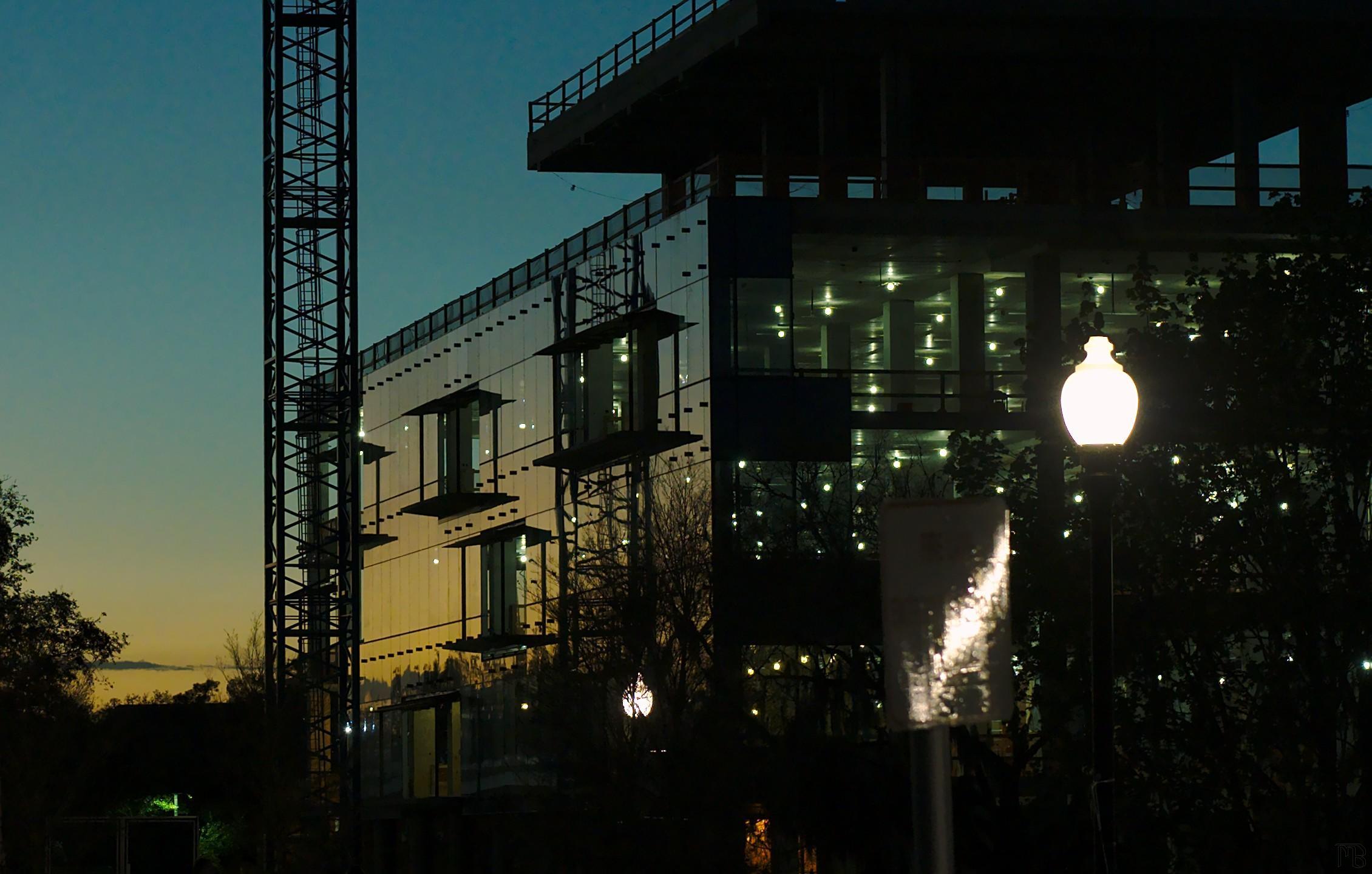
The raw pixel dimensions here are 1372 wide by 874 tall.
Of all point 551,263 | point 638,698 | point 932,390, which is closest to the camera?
point 638,698

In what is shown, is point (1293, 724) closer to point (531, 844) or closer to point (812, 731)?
point (812, 731)

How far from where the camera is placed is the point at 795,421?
50875 mm

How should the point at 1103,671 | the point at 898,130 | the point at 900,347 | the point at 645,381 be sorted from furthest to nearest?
the point at 900,347 < the point at 645,381 < the point at 898,130 < the point at 1103,671

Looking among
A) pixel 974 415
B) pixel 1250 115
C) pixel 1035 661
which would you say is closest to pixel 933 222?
pixel 974 415

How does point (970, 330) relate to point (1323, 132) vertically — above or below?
below

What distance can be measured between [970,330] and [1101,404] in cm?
4280

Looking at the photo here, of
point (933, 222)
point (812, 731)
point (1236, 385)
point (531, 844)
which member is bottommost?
point (531, 844)

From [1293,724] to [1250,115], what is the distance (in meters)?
34.2

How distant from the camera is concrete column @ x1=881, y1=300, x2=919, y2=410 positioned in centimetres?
5250

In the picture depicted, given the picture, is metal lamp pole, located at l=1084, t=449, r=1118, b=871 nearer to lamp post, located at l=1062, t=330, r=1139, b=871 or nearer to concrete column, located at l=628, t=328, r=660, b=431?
lamp post, located at l=1062, t=330, r=1139, b=871

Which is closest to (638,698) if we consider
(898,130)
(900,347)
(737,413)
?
(737,413)

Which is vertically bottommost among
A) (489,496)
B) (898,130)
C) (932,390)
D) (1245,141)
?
(489,496)

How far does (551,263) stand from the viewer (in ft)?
199

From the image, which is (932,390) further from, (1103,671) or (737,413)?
(1103,671)
